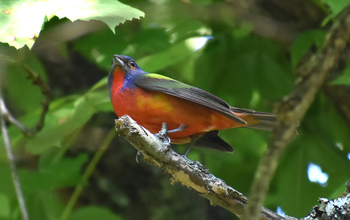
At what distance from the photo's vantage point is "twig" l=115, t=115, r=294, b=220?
242 cm

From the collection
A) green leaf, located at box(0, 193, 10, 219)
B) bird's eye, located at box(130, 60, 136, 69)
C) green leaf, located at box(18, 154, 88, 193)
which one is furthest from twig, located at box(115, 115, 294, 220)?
green leaf, located at box(0, 193, 10, 219)

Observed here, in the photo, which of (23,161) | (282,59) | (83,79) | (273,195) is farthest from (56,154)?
(282,59)

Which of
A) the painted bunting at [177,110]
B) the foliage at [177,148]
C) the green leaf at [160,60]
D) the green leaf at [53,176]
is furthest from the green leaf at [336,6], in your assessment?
the green leaf at [53,176]

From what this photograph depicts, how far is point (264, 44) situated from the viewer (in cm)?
508

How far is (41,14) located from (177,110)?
135 cm

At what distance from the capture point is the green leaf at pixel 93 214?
4.04 metres

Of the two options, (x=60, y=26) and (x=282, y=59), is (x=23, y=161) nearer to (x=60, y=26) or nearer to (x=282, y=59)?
(x=60, y=26)

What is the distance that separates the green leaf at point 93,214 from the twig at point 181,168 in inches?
68.3

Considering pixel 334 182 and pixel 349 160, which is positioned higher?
pixel 349 160

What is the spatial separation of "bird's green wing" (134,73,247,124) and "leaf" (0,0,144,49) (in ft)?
2.99

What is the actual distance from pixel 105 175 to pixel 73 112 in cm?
228

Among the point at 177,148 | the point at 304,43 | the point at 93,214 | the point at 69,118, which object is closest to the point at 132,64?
the point at 69,118

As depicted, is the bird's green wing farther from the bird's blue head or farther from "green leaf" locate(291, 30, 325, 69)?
"green leaf" locate(291, 30, 325, 69)

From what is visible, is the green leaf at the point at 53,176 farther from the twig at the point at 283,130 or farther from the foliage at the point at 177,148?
the twig at the point at 283,130
